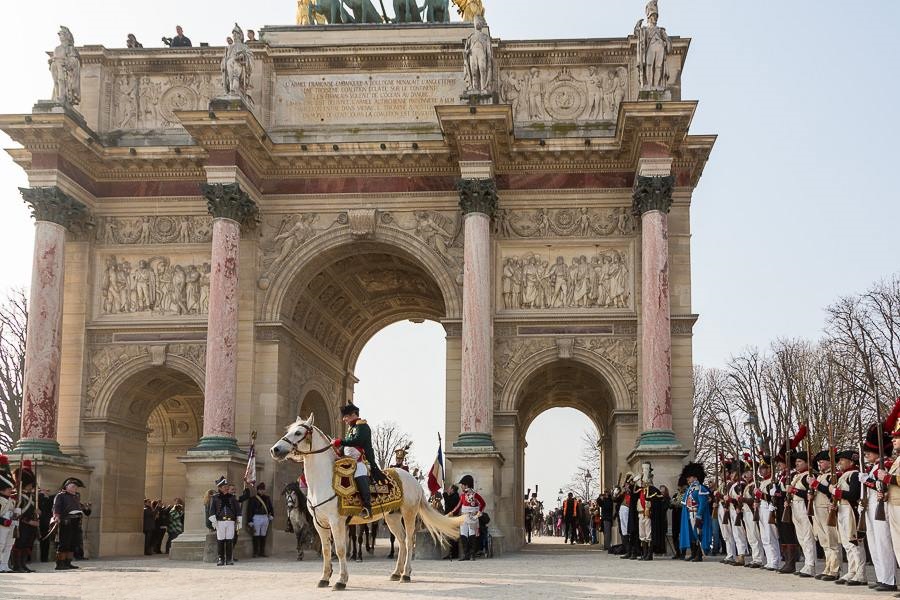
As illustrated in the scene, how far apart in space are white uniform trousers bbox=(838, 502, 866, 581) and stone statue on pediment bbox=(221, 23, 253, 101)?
18.1 meters

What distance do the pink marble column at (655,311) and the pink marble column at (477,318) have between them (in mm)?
3721

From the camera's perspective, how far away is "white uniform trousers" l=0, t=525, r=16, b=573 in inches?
778

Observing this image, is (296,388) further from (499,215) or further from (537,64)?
(537,64)

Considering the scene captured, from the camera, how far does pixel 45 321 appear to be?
27953 mm

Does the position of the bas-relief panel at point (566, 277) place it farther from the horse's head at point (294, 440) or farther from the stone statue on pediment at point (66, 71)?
the horse's head at point (294, 440)

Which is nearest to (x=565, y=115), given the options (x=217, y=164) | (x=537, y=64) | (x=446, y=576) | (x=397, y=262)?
(x=537, y=64)

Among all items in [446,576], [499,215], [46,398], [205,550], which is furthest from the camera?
[499,215]

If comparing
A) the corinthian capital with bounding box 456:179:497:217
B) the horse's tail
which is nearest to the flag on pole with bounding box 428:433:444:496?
the corinthian capital with bounding box 456:179:497:217

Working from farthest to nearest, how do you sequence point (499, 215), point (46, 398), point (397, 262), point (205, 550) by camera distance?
point (397, 262)
point (499, 215)
point (46, 398)
point (205, 550)

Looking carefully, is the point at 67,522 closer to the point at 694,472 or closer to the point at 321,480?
the point at 321,480

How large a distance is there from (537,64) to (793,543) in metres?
16.2

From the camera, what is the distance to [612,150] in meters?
29.2

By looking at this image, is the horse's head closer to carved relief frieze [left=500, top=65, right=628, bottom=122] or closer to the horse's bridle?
the horse's bridle

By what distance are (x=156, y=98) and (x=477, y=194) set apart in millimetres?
9497
